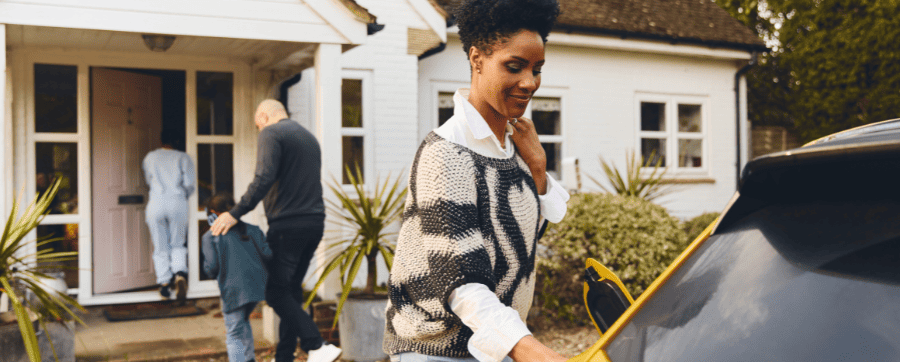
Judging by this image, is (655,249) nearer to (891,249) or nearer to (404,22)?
(404,22)

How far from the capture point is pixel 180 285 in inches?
260

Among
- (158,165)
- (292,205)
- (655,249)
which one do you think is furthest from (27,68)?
(655,249)

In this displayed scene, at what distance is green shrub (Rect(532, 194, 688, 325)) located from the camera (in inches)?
234

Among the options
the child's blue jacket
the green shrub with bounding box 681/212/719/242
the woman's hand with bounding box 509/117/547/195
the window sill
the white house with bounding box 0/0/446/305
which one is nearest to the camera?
the woman's hand with bounding box 509/117/547/195

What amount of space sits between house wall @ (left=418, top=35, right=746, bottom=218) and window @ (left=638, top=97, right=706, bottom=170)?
0.12 m

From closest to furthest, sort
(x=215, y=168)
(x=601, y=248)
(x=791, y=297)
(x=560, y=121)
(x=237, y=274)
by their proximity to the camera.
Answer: (x=791, y=297) < (x=237, y=274) < (x=601, y=248) < (x=215, y=168) < (x=560, y=121)

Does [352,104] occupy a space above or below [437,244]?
above

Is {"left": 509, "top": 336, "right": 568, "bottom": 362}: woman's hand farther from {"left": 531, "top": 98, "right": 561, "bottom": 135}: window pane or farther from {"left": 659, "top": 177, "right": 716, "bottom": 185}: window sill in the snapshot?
{"left": 659, "top": 177, "right": 716, "bottom": 185}: window sill

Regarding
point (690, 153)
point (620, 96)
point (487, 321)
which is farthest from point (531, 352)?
point (690, 153)

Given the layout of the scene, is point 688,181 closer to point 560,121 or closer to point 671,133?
point 671,133

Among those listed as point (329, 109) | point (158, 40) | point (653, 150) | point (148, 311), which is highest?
point (158, 40)

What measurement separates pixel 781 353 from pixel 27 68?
6.63m

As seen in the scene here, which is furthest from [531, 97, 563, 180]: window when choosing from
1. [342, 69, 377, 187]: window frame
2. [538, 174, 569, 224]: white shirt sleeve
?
[538, 174, 569, 224]: white shirt sleeve

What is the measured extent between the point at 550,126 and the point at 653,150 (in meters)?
1.83
